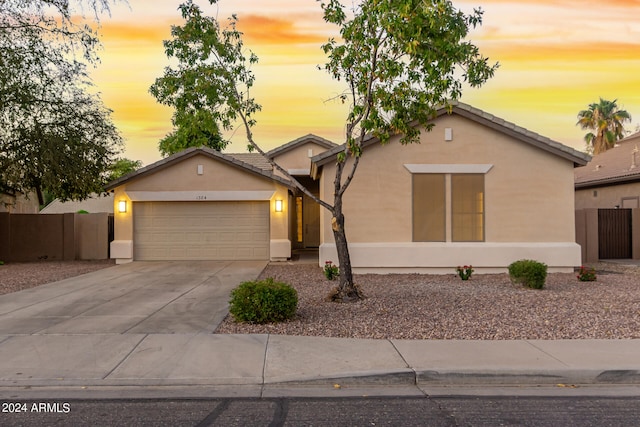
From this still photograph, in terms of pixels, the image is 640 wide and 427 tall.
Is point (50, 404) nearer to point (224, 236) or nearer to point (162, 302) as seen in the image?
point (162, 302)

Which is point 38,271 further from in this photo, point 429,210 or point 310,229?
point 310,229

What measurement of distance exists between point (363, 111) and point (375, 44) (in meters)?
1.21

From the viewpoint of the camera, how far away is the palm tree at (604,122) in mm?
44781

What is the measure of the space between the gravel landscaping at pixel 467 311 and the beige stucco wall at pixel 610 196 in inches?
373

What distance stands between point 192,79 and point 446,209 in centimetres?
777

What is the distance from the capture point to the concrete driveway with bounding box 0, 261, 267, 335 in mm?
8664

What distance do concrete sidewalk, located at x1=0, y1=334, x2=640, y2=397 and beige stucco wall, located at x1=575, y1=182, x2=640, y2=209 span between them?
16.4m

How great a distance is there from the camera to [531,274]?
483 inches

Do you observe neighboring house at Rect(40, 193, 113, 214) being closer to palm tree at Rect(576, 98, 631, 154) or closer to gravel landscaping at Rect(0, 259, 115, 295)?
gravel landscaping at Rect(0, 259, 115, 295)

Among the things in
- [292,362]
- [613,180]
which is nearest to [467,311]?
[292,362]

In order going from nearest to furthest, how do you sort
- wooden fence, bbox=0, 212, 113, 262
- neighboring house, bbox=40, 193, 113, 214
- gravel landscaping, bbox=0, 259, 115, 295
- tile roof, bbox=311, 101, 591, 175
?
gravel landscaping, bbox=0, 259, 115, 295
tile roof, bbox=311, 101, 591, 175
wooden fence, bbox=0, 212, 113, 262
neighboring house, bbox=40, 193, 113, 214

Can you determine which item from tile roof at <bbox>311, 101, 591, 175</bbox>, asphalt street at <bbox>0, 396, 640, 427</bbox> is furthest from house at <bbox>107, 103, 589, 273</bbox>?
asphalt street at <bbox>0, 396, 640, 427</bbox>

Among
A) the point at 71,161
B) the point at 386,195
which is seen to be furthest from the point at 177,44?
the point at 71,161

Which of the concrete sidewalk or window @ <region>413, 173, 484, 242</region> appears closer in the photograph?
the concrete sidewalk
